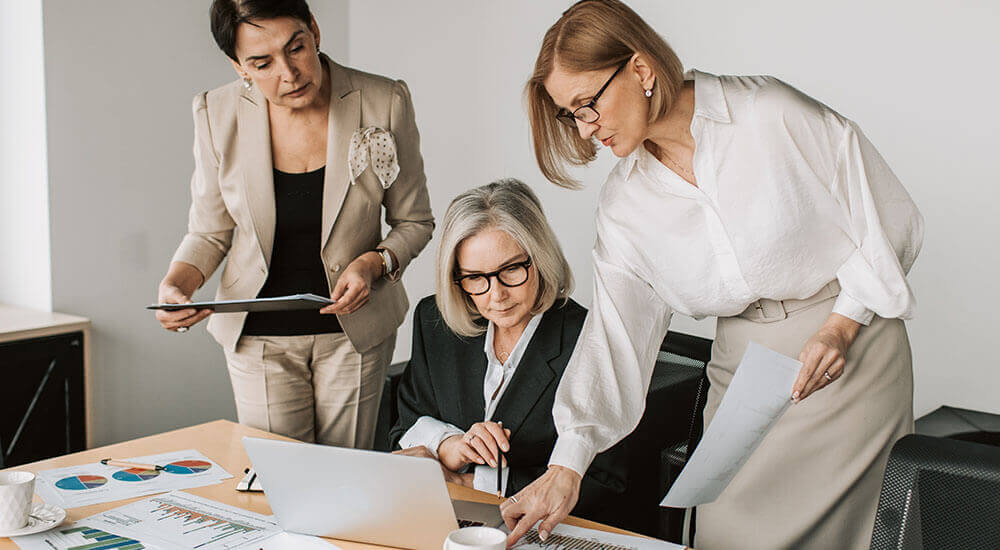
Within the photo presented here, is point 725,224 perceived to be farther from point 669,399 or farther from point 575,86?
point 669,399

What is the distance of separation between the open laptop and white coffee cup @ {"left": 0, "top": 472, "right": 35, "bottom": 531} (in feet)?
1.21

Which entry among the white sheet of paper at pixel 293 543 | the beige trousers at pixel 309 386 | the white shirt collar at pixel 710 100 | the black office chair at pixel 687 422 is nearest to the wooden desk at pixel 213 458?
the white sheet of paper at pixel 293 543

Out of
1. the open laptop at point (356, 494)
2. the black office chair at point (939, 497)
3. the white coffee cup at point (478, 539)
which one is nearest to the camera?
the black office chair at point (939, 497)

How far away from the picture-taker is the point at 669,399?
82.4 inches

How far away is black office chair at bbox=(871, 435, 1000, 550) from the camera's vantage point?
1.03 m

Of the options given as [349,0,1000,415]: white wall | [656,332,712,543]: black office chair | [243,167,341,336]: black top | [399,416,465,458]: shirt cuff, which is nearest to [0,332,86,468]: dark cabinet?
[243,167,341,336]: black top

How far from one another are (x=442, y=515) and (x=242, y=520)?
1.31 feet

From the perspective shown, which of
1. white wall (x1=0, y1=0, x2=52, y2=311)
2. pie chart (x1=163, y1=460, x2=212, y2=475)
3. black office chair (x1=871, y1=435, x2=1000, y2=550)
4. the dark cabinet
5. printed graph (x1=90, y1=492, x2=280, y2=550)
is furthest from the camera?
white wall (x1=0, y1=0, x2=52, y2=311)

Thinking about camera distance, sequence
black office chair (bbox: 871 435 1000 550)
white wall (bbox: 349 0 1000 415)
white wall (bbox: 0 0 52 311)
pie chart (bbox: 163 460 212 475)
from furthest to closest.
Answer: white wall (bbox: 0 0 52 311) → white wall (bbox: 349 0 1000 415) → pie chart (bbox: 163 460 212 475) → black office chair (bbox: 871 435 1000 550)

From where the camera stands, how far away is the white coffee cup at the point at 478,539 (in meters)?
1.16

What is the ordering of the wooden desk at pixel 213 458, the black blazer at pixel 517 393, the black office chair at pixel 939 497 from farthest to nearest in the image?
the black blazer at pixel 517 393, the wooden desk at pixel 213 458, the black office chair at pixel 939 497

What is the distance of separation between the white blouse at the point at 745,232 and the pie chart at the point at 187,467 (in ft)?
2.44

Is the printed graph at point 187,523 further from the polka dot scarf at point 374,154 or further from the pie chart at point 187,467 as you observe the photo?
the polka dot scarf at point 374,154

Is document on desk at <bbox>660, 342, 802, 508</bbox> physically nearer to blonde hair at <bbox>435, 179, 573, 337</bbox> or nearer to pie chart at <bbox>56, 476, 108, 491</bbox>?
blonde hair at <bbox>435, 179, 573, 337</bbox>
